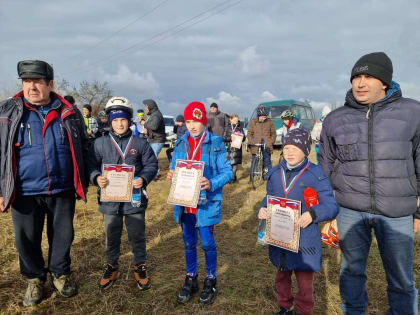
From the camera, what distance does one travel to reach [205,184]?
276 cm

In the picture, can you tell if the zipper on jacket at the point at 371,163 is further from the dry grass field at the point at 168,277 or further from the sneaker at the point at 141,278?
the sneaker at the point at 141,278

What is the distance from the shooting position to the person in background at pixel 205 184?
289 cm

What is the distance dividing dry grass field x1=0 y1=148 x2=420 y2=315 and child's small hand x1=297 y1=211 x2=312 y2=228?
1.25 metres

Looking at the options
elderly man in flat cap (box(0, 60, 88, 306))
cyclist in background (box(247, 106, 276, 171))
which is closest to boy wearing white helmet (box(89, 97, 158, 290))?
elderly man in flat cap (box(0, 60, 88, 306))

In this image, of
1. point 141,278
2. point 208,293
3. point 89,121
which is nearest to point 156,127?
point 89,121

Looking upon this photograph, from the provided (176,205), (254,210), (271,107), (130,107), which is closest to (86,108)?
(254,210)

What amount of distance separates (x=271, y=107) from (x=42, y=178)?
1387 centimetres

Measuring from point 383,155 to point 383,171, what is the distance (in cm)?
12

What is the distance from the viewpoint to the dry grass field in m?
3.00

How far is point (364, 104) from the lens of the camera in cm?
228

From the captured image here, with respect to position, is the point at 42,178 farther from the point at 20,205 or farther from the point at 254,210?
the point at 254,210

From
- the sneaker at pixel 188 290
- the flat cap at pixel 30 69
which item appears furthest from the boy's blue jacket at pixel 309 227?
the flat cap at pixel 30 69

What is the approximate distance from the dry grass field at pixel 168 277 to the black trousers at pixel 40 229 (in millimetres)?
386

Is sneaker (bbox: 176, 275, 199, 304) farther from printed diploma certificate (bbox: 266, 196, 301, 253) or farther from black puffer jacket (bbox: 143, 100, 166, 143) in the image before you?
black puffer jacket (bbox: 143, 100, 166, 143)
